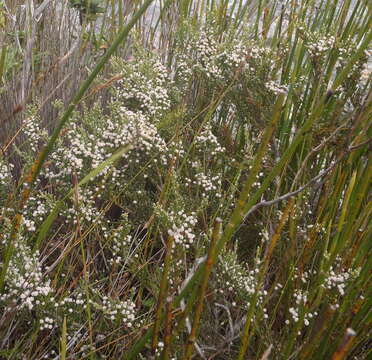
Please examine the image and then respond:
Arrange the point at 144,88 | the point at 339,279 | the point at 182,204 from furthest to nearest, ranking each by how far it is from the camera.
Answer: the point at 144,88, the point at 182,204, the point at 339,279

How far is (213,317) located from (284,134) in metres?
0.58

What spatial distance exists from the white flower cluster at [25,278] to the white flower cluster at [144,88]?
1.60 feet

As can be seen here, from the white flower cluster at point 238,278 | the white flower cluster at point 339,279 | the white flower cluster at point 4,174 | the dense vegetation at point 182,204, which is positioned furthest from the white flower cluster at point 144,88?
the white flower cluster at point 339,279

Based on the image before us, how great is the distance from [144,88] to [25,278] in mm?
584

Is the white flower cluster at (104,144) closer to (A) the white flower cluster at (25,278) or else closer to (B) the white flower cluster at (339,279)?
(A) the white flower cluster at (25,278)

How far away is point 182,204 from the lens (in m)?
1.16

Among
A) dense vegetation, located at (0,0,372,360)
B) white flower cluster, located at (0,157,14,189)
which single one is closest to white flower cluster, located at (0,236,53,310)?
dense vegetation, located at (0,0,372,360)

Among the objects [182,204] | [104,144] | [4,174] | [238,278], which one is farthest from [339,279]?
[4,174]

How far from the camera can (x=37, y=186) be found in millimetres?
1383

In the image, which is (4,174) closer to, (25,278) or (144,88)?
(25,278)

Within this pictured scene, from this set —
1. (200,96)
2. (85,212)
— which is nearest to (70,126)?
(85,212)

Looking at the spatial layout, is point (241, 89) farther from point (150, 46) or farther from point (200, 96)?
point (150, 46)

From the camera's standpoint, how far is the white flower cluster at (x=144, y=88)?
4.38 ft

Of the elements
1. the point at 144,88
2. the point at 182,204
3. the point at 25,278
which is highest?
the point at 144,88
